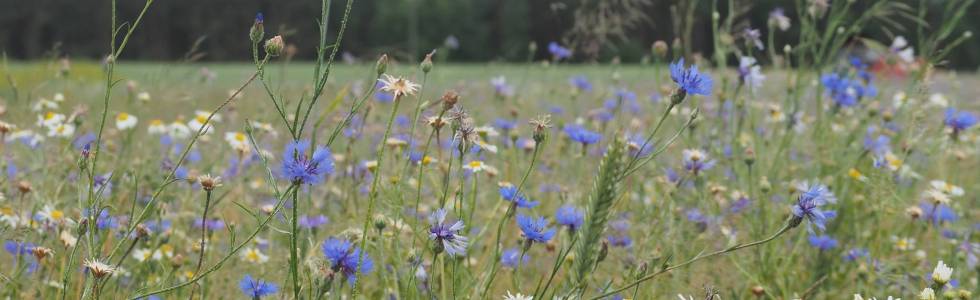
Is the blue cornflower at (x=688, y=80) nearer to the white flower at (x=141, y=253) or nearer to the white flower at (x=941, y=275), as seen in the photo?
the white flower at (x=941, y=275)

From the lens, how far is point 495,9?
30188 millimetres

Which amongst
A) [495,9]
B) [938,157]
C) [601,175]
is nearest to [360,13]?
[495,9]

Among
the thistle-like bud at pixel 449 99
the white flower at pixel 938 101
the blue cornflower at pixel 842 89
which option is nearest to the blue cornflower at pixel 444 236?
the thistle-like bud at pixel 449 99

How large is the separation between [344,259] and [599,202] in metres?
0.42

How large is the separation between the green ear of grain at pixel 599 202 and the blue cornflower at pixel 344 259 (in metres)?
0.34

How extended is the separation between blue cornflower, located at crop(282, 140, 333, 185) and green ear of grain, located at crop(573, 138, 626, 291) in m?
0.32

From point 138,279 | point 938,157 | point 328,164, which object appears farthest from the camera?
point 938,157

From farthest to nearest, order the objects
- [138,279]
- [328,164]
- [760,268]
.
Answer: [760,268] → [138,279] → [328,164]

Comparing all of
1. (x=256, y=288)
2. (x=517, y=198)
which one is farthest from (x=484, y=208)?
(x=256, y=288)

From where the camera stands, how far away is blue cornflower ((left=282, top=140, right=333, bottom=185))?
1.15 m

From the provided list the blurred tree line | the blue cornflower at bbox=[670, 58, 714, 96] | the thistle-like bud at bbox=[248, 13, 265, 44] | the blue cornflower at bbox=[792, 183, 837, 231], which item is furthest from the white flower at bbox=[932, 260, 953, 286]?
the blurred tree line

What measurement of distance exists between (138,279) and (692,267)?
1.09 metres

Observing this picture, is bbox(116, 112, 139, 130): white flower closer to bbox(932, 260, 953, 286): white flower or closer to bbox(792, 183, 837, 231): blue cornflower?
bbox(792, 183, 837, 231): blue cornflower

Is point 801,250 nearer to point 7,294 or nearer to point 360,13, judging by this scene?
point 7,294
